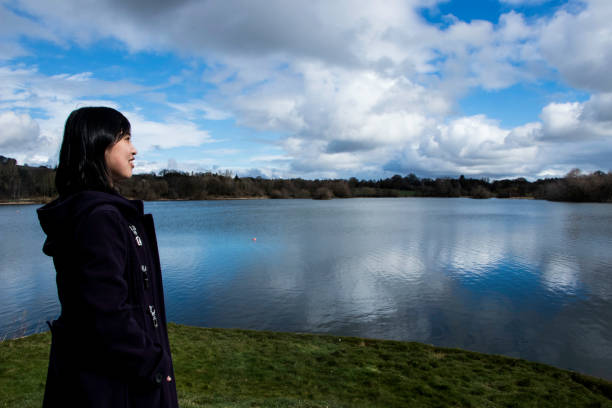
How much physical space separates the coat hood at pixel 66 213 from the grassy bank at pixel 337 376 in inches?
184

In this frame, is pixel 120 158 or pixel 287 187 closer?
pixel 120 158

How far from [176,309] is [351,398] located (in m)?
9.38

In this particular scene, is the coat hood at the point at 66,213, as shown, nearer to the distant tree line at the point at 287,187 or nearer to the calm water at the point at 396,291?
the calm water at the point at 396,291

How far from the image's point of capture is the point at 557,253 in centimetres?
2386

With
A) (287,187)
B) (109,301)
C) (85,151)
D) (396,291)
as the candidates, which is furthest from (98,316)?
(287,187)

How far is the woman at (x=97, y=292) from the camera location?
5.50 feet

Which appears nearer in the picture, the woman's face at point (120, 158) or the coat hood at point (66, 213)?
the coat hood at point (66, 213)

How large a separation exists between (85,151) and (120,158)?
19cm

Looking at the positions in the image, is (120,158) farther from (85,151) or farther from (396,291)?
(396,291)

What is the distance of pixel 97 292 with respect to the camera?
166 cm

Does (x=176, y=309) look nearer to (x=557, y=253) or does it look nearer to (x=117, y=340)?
(x=117, y=340)

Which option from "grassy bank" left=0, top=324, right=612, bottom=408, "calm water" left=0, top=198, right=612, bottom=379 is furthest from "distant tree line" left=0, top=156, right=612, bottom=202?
"grassy bank" left=0, top=324, right=612, bottom=408

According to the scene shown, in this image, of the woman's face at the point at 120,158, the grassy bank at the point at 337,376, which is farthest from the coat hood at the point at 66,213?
the grassy bank at the point at 337,376

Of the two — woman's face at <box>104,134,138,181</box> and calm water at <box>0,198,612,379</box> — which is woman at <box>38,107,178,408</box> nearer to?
woman's face at <box>104,134,138,181</box>
